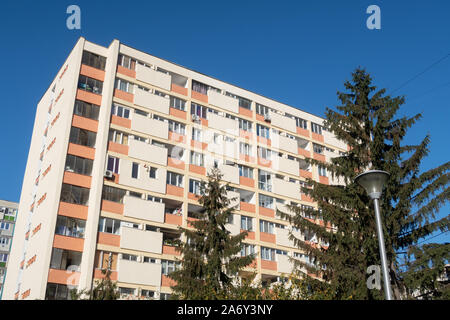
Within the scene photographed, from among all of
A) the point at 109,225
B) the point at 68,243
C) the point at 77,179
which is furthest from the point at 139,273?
the point at 77,179

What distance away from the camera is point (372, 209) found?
20734 millimetres

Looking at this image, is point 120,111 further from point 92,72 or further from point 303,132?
point 303,132

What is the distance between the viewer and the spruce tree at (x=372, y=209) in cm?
1956

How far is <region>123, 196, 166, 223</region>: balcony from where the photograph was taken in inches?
1372

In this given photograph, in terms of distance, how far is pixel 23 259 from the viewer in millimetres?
36750

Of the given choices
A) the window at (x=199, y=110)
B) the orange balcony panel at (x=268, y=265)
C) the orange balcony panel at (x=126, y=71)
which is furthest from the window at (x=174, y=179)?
the orange balcony panel at (x=268, y=265)

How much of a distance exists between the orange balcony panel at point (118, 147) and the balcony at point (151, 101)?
4334 millimetres

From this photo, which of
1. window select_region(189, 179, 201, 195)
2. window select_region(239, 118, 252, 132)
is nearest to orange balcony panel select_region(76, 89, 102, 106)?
window select_region(189, 179, 201, 195)

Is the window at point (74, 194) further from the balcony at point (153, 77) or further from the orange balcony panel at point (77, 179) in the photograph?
the balcony at point (153, 77)

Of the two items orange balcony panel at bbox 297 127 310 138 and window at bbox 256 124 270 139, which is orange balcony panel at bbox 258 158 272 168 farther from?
orange balcony panel at bbox 297 127 310 138

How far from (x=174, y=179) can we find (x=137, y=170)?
10.7ft

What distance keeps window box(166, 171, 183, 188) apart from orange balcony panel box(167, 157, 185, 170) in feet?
1.95

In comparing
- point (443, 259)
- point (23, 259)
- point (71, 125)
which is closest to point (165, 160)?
point (71, 125)

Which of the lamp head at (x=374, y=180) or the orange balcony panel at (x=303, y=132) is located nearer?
the lamp head at (x=374, y=180)
